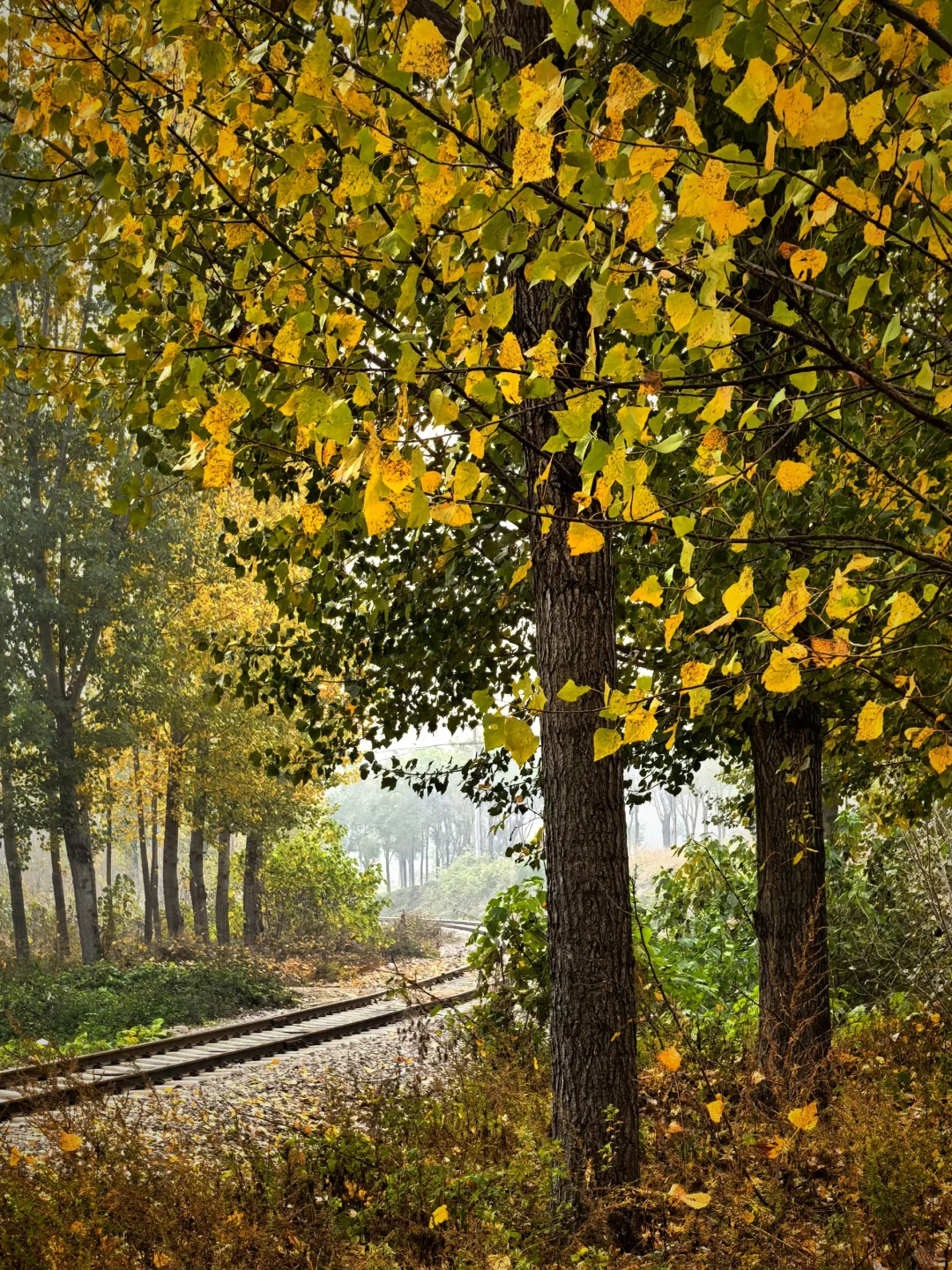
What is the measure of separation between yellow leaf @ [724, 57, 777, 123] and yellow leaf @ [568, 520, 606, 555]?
727 millimetres

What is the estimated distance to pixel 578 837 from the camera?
3.97 m

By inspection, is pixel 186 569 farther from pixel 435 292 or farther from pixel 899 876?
pixel 435 292

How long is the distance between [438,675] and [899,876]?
7080mm

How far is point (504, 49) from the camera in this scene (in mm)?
3871

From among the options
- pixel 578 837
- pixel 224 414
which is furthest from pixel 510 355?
pixel 578 837

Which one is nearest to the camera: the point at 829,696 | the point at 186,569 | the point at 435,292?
the point at 435,292

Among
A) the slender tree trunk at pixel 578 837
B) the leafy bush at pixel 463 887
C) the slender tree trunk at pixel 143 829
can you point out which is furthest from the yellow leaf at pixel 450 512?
the leafy bush at pixel 463 887

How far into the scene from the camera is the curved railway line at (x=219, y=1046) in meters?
8.37

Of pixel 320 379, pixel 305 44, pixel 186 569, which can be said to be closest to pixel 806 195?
pixel 320 379

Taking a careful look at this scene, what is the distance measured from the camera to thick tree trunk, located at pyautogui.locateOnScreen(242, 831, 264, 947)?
72.2 ft

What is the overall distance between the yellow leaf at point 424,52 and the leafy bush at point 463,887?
63.4m

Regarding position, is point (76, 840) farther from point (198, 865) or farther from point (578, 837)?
point (578, 837)

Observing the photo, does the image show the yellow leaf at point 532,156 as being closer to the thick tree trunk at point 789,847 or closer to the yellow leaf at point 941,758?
the yellow leaf at point 941,758

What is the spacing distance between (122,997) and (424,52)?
15025 millimetres
